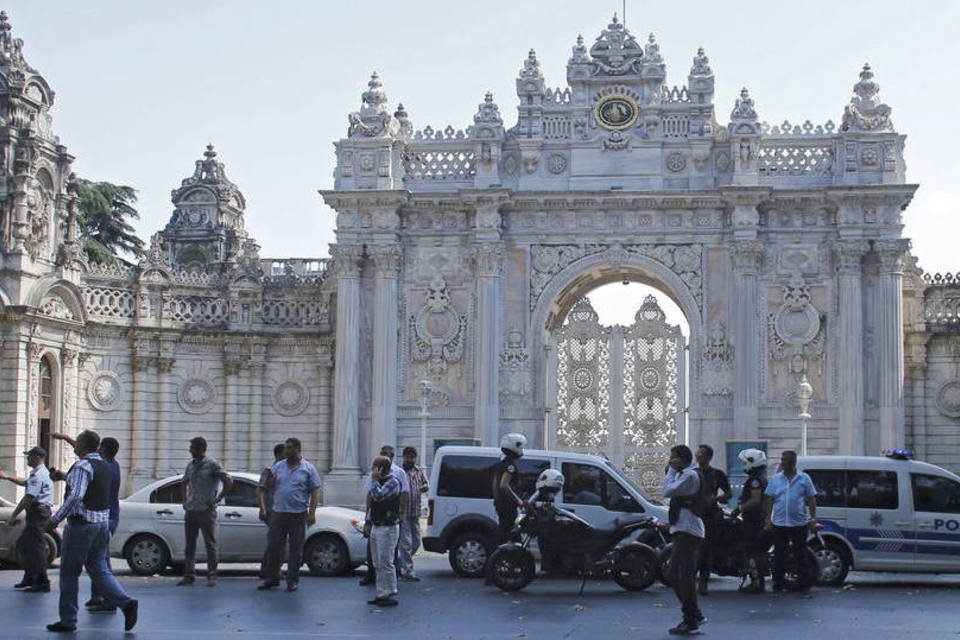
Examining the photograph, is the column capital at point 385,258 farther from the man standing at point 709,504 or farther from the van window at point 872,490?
the man standing at point 709,504

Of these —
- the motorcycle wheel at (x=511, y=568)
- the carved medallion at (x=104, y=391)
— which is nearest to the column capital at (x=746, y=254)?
the carved medallion at (x=104, y=391)

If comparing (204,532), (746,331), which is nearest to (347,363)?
(746,331)

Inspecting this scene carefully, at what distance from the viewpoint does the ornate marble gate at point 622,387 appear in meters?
37.9

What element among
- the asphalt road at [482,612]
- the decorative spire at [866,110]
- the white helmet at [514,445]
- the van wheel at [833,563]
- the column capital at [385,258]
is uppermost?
the decorative spire at [866,110]

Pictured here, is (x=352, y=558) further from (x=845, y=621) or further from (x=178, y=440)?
(x=178, y=440)

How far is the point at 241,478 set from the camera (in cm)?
2256

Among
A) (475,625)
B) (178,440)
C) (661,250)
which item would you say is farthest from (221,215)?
(475,625)

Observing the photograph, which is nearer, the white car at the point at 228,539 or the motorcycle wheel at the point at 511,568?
the motorcycle wheel at the point at 511,568

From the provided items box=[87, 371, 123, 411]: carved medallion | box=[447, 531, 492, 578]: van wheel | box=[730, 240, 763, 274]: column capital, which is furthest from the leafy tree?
box=[447, 531, 492, 578]: van wheel

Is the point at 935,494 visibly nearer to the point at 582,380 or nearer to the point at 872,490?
the point at 872,490

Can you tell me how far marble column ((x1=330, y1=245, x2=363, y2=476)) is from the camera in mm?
35375

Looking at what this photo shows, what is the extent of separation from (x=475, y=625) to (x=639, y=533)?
5075 millimetres

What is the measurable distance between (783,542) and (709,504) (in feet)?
4.46

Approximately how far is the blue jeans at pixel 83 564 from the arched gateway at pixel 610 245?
19.9 m
